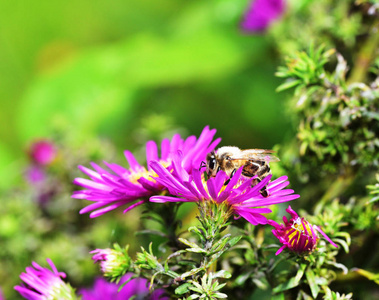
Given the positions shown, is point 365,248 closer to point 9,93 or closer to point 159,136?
point 159,136

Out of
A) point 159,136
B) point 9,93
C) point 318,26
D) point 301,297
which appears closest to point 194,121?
point 159,136

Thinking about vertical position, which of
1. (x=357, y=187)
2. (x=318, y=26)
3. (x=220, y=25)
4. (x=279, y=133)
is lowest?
(x=357, y=187)

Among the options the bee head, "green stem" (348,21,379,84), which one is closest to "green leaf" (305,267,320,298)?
the bee head

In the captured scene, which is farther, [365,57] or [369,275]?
[365,57]

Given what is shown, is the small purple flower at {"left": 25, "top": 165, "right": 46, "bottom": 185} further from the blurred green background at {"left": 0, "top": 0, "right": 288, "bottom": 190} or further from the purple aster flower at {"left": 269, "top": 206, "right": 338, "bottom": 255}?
the purple aster flower at {"left": 269, "top": 206, "right": 338, "bottom": 255}

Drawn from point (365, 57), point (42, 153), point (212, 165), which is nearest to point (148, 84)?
point (42, 153)

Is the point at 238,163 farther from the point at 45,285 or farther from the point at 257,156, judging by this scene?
the point at 45,285
